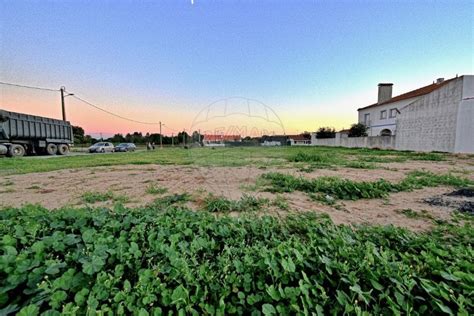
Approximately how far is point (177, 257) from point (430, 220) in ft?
9.86

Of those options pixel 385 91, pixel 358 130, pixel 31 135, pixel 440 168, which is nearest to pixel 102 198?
pixel 440 168

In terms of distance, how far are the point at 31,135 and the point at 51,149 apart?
214 centimetres

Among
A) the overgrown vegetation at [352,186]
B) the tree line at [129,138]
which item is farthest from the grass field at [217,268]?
the tree line at [129,138]

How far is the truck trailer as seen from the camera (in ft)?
42.2

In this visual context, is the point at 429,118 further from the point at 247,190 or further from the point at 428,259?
the point at 428,259

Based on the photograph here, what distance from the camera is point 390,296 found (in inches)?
38.0

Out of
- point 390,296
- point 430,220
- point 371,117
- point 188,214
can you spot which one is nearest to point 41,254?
point 188,214

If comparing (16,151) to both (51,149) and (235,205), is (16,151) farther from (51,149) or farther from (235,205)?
(235,205)

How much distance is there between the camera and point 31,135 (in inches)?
567

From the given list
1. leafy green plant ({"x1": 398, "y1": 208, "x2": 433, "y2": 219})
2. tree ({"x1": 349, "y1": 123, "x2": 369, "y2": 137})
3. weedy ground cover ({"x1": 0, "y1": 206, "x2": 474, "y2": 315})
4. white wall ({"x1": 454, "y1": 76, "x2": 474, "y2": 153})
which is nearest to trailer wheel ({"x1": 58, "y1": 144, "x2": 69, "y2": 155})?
weedy ground cover ({"x1": 0, "y1": 206, "x2": 474, "y2": 315})

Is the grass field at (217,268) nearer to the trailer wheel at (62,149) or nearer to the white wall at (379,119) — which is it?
the trailer wheel at (62,149)

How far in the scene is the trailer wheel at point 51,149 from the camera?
16.0 metres

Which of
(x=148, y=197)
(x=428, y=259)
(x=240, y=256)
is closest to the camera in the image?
(x=428, y=259)

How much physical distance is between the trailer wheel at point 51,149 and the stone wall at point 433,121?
2822 cm
